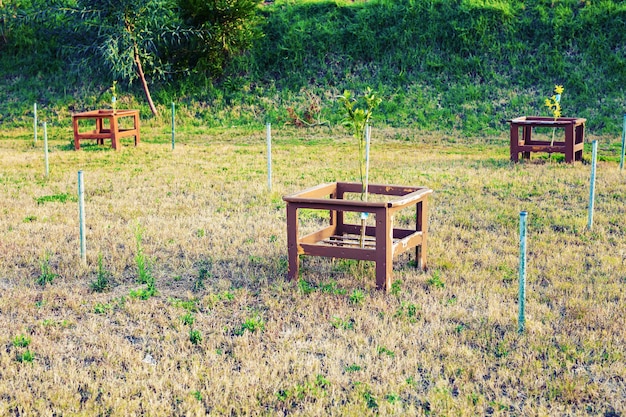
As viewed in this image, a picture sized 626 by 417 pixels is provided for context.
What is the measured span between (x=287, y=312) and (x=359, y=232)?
6.50ft

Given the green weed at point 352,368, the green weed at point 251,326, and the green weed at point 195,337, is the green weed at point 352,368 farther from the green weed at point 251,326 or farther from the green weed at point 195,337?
the green weed at point 195,337

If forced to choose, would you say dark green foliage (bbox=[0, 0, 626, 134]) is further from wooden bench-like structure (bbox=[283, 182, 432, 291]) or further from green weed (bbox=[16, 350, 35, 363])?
green weed (bbox=[16, 350, 35, 363])

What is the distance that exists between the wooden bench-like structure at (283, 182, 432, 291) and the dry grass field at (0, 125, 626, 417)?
0.27 meters

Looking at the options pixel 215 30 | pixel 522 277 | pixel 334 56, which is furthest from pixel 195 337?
pixel 334 56

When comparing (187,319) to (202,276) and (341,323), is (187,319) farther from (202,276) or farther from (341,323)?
(202,276)

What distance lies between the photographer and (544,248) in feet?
28.7

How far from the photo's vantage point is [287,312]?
6.53 meters

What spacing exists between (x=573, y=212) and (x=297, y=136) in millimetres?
12679

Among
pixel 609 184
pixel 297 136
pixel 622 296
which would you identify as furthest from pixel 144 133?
pixel 622 296

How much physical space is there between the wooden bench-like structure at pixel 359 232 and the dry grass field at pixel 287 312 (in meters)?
0.27

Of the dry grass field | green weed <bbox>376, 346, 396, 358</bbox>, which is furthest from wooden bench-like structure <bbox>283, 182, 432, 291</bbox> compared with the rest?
green weed <bbox>376, 346, 396, 358</bbox>

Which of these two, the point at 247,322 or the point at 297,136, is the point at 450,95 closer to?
the point at 297,136

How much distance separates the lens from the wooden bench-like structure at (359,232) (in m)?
7.00

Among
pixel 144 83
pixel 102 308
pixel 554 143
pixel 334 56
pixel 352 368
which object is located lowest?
pixel 352 368
